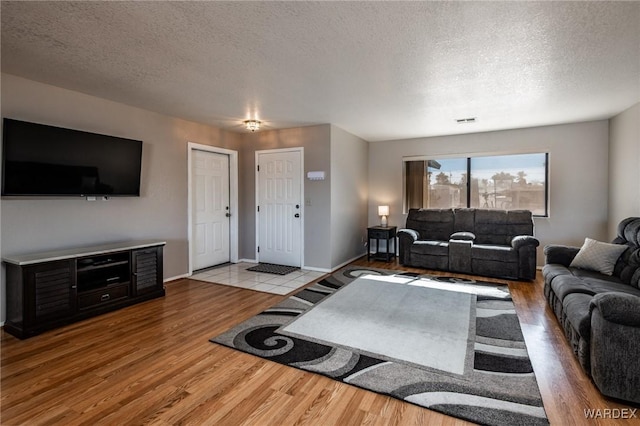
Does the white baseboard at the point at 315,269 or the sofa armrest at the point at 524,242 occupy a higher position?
the sofa armrest at the point at 524,242

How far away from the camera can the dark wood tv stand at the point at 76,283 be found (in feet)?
9.29

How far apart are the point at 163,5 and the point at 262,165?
12.6 ft

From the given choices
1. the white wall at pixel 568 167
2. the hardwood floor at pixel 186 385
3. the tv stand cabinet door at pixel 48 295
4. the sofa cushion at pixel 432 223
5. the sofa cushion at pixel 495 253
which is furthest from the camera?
the sofa cushion at pixel 432 223

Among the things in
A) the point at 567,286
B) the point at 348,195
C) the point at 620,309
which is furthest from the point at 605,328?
the point at 348,195

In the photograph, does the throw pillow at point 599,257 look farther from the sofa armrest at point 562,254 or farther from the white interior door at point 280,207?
the white interior door at point 280,207

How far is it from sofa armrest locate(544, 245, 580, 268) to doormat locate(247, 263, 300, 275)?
3.63 m

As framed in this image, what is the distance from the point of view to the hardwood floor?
1.79 metres

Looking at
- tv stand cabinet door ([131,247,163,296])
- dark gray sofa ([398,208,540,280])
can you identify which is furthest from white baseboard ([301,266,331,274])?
tv stand cabinet door ([131,247,163,296])

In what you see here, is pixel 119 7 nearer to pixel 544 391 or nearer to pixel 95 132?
pixel 95 132

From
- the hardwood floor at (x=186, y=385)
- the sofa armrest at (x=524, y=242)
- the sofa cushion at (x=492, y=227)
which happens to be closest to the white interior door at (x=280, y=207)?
the hardwood floor at (x=186, y=385)

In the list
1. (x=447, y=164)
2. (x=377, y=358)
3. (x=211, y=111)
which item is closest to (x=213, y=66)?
(x=211, y=111)

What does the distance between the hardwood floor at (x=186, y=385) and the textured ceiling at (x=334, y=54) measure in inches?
97.4

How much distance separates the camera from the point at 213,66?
9.35 feet

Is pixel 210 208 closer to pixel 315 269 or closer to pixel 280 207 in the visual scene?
pixel 280 207
